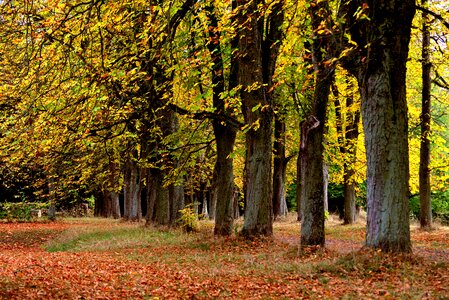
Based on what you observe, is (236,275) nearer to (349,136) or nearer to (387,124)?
(387,124)

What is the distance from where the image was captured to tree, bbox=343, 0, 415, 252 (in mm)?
9477

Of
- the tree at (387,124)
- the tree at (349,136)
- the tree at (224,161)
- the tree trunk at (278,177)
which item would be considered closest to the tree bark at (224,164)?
the tree at (224,161)

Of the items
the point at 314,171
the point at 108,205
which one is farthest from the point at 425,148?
the point at 108,205

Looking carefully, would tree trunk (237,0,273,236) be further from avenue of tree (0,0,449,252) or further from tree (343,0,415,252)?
tree (343,0,415,252)

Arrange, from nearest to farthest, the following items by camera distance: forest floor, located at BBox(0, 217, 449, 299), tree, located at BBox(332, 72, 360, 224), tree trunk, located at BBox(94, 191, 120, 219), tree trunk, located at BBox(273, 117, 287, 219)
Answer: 1. forest floor, located at BBox(0, 217, 449, 299)
2. tree, located at BBox(332, 72, 360, 224)
3. tree trunk, located at BBox(273, 117, 287, 219)
4. tree trunk, located at BBox(94, 191, 120, 219)

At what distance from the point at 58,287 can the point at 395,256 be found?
6.11 meters

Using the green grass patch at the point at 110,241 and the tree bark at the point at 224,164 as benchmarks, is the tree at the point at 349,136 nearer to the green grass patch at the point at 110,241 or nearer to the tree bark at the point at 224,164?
the tree bark at the point at 224,164

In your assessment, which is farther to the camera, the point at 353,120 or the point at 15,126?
the point at 353,120

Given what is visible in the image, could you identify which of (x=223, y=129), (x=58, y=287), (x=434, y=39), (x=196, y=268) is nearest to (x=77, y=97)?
(x=58, y=287)

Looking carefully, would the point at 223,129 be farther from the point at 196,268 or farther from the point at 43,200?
the point at 43,200

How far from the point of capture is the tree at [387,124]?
31.1 feet

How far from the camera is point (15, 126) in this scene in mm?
9250

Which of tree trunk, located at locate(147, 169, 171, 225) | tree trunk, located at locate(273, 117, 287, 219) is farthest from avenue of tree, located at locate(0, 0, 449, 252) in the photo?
tree trunk, located at locate(273, 117, 287, 219)

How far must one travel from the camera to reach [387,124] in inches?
378
